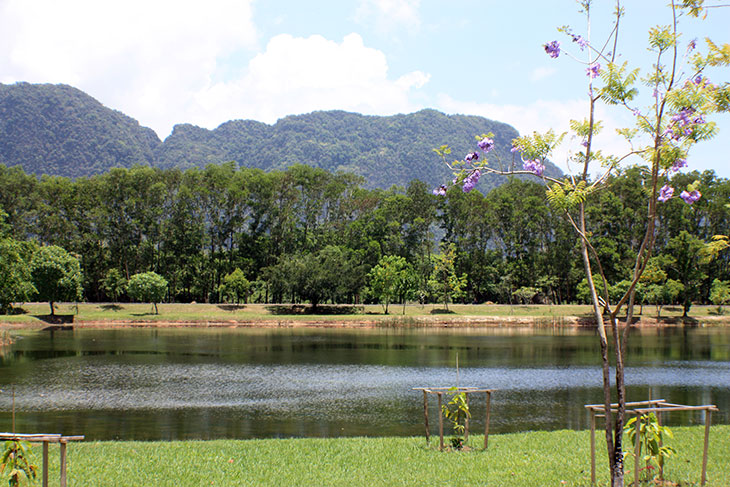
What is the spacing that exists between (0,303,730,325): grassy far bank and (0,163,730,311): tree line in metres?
2.82

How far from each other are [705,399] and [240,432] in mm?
16904

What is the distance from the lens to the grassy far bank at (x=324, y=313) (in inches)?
2392

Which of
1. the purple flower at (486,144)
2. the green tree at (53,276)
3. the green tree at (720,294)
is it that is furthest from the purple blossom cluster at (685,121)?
the green tree at (720,294)

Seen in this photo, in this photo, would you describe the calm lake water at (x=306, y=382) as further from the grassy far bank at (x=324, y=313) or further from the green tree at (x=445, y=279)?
the green tree at (x=445, y=279)

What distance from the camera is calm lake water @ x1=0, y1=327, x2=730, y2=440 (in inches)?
671

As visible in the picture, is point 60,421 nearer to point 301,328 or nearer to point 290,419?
point 290,419

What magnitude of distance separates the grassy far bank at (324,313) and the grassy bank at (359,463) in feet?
162

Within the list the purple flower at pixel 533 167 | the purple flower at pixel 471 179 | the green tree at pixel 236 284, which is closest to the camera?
the purple flower at pixel 471 179

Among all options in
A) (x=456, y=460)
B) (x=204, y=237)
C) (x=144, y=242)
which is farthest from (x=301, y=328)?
(x=456, y=460)

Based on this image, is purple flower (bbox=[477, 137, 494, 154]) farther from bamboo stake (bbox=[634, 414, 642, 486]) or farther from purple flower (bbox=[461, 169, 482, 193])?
bamboo stake (bbox=[634, 414, 642, 486])

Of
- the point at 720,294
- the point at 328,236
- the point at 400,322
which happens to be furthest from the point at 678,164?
the point at 328,236

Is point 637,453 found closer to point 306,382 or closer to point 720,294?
point 306,382

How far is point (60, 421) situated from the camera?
655 inches

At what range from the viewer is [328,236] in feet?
286
